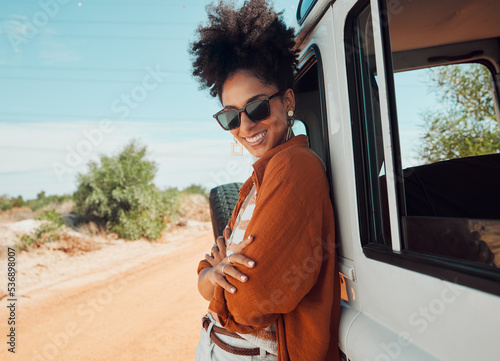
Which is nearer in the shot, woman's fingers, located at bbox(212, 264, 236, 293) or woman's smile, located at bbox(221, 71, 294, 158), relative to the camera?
woman's fingers, located at bbox(212, 264, 236, 293)

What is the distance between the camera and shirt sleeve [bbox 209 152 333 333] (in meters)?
1.26

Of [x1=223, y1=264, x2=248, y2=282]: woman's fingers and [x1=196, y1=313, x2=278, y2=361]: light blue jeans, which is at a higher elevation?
[x1=223, y1=264, x2=248, y2=282]: woman's fingers

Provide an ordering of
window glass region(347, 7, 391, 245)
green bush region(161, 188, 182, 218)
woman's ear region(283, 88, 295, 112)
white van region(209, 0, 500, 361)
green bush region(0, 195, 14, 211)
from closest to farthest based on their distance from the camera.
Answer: white van region(209, 0, 500, 361) → window glass region(347, 7, 391, 245) → woman's ear region(283, 88, 295, 112) → green bush region(161, 188, 182, 218) → green bush region(0, 195, 14, 211)

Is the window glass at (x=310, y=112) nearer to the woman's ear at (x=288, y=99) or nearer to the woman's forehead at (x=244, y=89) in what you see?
the woman's ear at (x=288, y=99)

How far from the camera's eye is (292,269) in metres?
1.27

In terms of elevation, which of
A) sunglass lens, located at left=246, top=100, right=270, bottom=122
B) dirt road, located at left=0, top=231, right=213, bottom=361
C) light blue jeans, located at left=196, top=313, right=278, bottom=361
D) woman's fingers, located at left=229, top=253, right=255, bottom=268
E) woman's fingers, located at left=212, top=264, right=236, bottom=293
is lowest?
dirt road, located at left=0, top=231, right=213, bottom=361

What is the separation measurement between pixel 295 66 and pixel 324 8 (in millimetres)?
461

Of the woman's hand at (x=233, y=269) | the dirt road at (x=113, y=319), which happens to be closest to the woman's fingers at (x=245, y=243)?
the woman's hand at (x=233, y=269)

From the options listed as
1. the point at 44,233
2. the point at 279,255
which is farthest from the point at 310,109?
the point at 44,233

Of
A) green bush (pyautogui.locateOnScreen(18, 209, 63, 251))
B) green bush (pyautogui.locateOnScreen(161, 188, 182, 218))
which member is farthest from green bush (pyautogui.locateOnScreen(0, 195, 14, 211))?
green bush (pyautogui.locateOnScreen(18, 209, 63, 251))

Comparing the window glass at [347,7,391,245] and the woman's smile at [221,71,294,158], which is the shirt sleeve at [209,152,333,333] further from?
the woman's smile at [221,71,294,158]

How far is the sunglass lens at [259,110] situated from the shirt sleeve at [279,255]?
48 cm

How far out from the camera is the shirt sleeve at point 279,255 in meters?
1.26

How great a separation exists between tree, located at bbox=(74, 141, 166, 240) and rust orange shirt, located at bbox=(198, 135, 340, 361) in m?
13.2
